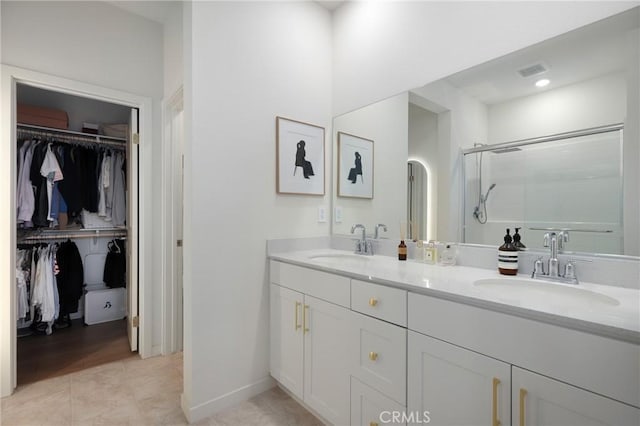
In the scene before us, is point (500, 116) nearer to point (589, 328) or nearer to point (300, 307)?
point (589, 328)

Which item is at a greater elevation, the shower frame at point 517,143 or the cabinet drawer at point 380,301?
the shower frame at point 517,143

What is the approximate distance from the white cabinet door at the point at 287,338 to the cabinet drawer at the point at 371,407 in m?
0.42

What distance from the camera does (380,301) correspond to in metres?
1.31

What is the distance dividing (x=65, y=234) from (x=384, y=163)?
333cm

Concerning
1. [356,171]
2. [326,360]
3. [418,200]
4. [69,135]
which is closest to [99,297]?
[69,135]

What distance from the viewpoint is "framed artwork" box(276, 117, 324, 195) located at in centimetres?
213

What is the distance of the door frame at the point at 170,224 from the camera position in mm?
2500

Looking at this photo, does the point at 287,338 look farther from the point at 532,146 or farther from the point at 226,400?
the point at 532,146

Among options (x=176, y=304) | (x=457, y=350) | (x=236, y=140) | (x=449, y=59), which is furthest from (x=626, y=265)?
(x=176, y=304)

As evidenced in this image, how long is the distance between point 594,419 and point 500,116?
1.30 meters

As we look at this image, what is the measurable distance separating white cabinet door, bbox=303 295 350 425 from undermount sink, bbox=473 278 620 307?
0.70 m

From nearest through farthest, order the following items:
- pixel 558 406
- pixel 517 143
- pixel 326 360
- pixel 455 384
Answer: pixel 558 406, pixel 455 384, pixel 517 143, pixel 326 360

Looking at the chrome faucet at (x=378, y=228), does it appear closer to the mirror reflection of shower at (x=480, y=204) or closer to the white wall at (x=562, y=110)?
the mirror reflection of shower at (x=480, y=204)

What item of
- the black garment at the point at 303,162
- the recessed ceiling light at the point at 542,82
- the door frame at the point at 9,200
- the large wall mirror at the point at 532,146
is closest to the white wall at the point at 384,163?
the large wall mirror at the point at 532,146
